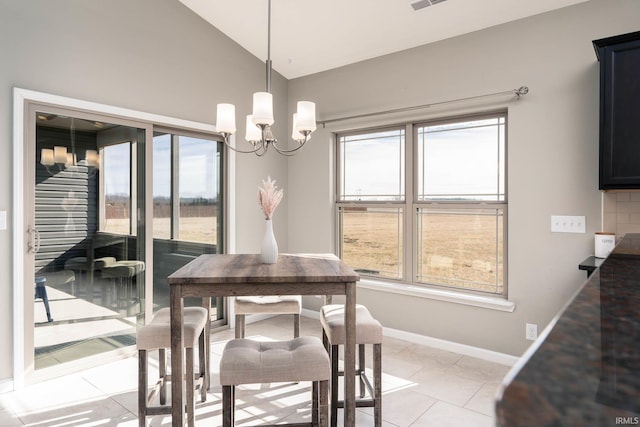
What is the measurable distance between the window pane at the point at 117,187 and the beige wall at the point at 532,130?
8.39ft

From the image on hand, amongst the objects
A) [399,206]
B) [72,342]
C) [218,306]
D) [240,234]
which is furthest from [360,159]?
[72,342]

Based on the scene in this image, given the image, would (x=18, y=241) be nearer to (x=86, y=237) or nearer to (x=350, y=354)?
(x=86, y=237)

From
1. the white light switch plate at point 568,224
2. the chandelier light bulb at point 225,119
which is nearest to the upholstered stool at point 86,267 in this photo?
the chandelier light bulb at point 225,119

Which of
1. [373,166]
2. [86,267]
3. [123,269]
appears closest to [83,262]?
[86,267]

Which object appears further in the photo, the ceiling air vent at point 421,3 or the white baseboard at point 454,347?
the white baseboard at point 454,347

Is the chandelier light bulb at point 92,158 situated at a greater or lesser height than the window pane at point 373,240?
greater

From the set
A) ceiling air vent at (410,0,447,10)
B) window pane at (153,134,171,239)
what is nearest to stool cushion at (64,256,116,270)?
window pane at (153,134,171,239)

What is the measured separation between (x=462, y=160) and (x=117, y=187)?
3129 millimetres

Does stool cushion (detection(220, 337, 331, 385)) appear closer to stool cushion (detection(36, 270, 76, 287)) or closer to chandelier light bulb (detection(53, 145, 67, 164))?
stool cushion (detection(36, 270, 76, 287))

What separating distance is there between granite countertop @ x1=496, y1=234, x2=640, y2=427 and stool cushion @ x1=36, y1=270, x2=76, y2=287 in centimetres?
351

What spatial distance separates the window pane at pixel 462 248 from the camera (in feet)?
11.5

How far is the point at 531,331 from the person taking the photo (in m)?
3.20

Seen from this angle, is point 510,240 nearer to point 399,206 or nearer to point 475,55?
point 399,206

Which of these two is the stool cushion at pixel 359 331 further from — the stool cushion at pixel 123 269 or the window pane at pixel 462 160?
the stool cushion at pixel 123 269
